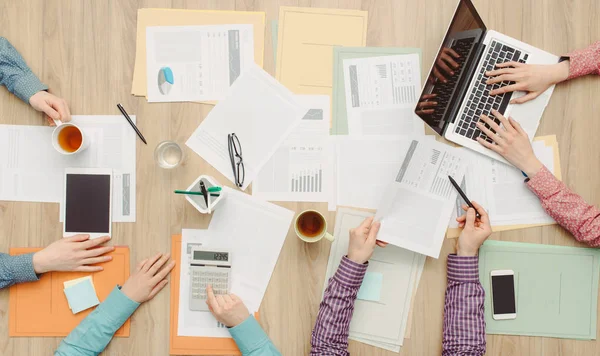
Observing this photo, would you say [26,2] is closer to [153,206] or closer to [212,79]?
[212,79]

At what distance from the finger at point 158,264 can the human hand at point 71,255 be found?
13 centimetres

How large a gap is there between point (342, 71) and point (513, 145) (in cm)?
52

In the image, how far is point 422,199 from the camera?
1318 mm

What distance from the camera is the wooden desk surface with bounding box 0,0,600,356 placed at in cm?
133

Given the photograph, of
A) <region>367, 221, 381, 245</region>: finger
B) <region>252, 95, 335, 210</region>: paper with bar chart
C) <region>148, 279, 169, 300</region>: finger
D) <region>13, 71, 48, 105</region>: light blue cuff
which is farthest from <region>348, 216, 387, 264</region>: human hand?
<region>13, 71, 48, 105</region>: light blue cuff

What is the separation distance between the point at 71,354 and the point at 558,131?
4.95ft

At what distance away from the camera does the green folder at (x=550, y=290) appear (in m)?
1.33

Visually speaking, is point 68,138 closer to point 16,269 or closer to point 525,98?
point 16,269

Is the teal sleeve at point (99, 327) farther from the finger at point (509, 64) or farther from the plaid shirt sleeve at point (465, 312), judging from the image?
the finger at point (509, 64)

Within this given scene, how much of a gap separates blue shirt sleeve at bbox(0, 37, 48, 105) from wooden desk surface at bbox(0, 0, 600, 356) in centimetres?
3

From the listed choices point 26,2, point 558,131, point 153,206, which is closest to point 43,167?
point 153,206

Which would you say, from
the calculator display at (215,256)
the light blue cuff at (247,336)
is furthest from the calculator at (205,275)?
the light blue cuff at (247,336)

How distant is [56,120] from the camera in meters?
1.30

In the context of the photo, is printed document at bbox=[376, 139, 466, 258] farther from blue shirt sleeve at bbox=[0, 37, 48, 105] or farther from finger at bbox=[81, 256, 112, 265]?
blue shirt sleeve at bbox=[0, 37, 48, 105]
